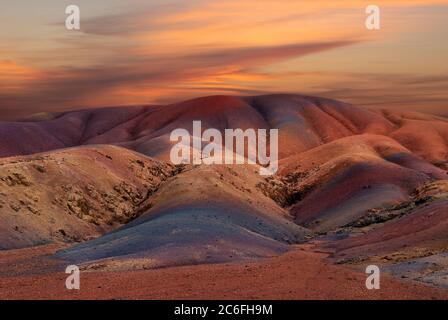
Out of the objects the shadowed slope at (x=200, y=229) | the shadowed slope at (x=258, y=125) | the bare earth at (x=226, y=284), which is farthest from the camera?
the shadowed slope at (x=258, y=125)

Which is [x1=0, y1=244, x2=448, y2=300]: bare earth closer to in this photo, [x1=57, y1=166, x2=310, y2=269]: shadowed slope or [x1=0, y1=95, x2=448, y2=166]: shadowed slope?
[x1=57, y1=166, x2=310, y2=269]: shadowed slope

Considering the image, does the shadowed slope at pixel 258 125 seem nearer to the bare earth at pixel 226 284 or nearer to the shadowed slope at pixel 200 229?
the shadowed slope at pixel 200 229

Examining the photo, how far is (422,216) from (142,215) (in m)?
24.4

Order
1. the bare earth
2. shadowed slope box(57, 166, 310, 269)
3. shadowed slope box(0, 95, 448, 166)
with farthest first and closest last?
1. shadowed slope box(0, 95, 448, 166)
2. shadowed slope box(57, 166, 310, 269)
3. the bare earth

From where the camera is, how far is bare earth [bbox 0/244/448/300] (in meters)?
25.8

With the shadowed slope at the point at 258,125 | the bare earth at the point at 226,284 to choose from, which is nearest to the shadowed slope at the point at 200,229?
the bare earth at the point at 226,284

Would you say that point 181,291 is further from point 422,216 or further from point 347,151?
point 347,151

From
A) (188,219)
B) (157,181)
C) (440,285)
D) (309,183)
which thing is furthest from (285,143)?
(440,285)

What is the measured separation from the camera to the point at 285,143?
448 ft

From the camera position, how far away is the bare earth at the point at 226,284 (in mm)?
25797

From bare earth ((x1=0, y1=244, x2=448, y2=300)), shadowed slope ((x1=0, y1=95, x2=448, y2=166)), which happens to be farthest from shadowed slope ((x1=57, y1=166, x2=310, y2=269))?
shadowed slope ((x1=0, y1=95, x2=448, y2=166))

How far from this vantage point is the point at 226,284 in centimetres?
2838

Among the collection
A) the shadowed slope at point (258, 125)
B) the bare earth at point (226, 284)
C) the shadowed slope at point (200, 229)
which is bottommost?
the bare earth at point (226, 284)

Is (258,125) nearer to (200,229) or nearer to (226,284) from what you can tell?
(200,229)
